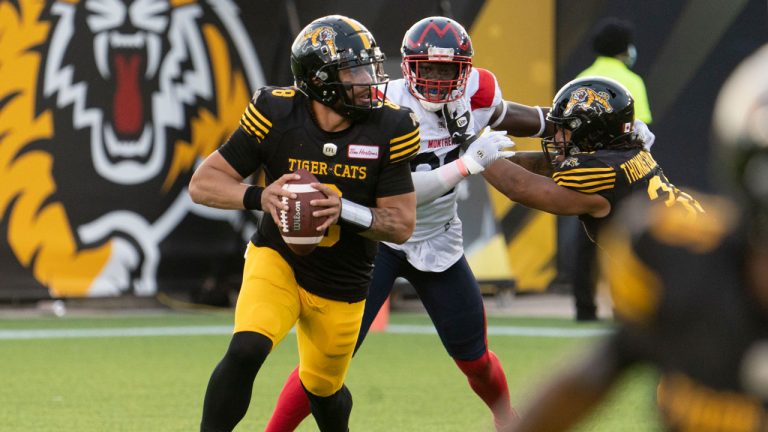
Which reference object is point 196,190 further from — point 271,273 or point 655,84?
point 655,84

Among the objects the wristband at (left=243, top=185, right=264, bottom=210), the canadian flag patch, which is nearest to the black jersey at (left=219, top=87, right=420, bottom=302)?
the canadian flag patch

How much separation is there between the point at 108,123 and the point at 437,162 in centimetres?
586

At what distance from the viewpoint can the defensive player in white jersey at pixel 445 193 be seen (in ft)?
17.0

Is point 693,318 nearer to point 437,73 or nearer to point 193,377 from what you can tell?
point 437,73

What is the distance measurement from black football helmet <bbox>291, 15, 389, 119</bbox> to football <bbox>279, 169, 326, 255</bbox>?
1.05 ft

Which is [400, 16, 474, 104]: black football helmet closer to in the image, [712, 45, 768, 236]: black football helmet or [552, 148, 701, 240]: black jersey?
[552, 148, 701, 240]: black jersey

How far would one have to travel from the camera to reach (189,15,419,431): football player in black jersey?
4535 millimetres

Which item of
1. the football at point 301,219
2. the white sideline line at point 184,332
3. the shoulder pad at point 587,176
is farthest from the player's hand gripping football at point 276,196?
the white sideline line at point 184,332

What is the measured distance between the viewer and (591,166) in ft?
16.1

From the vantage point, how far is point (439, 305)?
5328mm

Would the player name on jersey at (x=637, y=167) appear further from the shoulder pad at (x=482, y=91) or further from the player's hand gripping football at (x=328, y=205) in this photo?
the player's hand gripping football at (x=328, y=205)

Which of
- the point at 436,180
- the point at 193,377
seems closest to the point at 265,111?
the point at 436,180

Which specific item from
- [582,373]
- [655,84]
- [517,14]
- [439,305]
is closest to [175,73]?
[517,14]

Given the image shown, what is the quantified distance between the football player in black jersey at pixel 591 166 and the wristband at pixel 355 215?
776 mm
